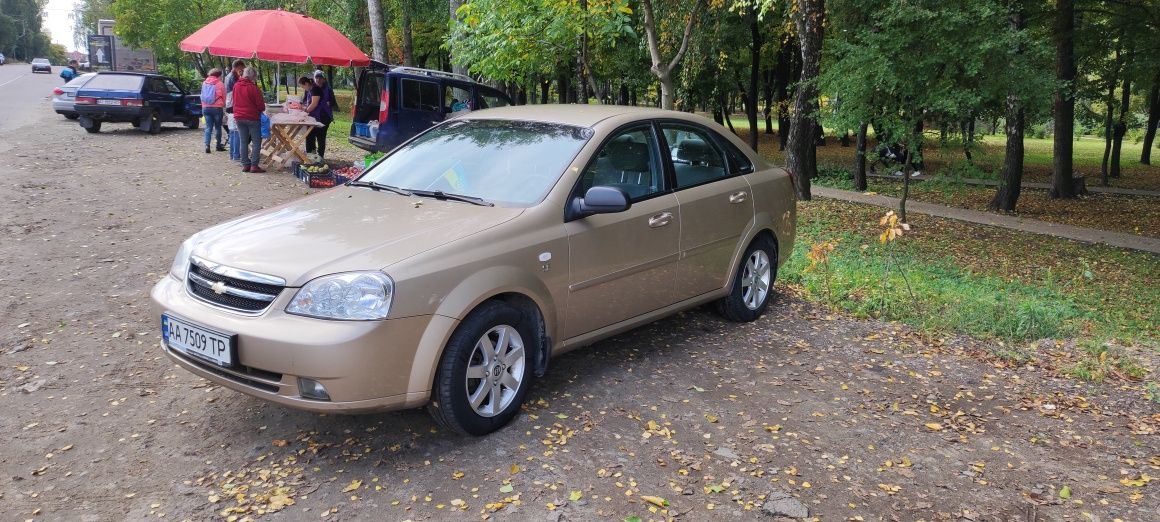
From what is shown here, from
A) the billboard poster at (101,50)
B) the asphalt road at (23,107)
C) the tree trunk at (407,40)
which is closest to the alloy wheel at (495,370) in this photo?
the asphalt road at (23,107)

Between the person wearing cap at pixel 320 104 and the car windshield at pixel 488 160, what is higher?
the person wearing cap at pixel 320 104

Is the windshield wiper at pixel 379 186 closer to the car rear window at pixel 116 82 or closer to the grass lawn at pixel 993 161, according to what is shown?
the grass lawn at pixel 993 161

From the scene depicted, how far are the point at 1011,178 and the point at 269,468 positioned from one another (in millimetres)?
16041

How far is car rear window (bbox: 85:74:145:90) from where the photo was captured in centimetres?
1820

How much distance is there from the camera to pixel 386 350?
351 centimetres

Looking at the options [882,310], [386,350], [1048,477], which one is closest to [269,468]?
[386,350]

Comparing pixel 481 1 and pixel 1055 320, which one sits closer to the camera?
pixel 1055 320

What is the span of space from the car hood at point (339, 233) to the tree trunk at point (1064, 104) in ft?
47.2

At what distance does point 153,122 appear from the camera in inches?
748

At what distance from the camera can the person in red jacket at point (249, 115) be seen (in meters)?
12.2

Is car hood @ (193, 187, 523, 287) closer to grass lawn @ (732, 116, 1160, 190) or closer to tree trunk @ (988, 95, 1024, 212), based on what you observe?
grass lawn @ (732, 116, 1160, 190)

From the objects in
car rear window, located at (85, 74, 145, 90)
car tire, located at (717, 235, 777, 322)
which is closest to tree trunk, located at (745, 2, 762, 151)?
car rear window, located at (85, 74, 145, 90)

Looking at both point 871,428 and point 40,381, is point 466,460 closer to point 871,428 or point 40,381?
point 871,428

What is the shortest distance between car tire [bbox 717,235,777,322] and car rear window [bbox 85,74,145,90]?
17278 millimetres
